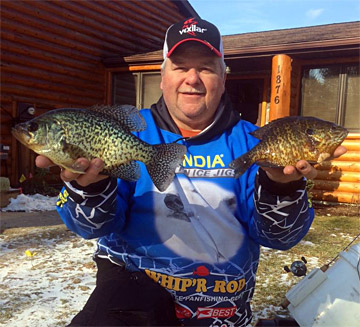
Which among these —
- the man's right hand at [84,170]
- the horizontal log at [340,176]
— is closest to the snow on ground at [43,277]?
the man's right hand at [84,170]

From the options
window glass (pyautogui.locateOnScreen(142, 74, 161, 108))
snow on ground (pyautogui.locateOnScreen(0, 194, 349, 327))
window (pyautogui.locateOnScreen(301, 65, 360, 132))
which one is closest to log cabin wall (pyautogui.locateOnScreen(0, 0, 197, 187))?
window glass (pyautogui.locateOnScreen(142, 74, 161, 108))

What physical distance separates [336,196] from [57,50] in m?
8.09

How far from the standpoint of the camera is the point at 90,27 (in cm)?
1058

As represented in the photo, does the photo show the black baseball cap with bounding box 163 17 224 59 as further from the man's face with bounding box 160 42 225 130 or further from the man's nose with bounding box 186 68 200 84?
the man's nose with bounding box 186 68 200 84

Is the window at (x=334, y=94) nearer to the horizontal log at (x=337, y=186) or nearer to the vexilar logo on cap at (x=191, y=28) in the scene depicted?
the horizontal log at (x=337, y=186)

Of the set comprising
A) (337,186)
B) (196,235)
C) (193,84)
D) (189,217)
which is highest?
(193,84)

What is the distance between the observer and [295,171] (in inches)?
67.8

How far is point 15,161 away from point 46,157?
796 centimetres

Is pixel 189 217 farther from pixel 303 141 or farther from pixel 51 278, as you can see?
pixel 51 278

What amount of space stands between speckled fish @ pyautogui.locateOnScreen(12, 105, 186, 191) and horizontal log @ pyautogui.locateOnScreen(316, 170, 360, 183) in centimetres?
723

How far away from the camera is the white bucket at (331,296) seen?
2.70 meters

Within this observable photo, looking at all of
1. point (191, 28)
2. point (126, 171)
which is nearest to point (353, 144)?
point (191, 28)

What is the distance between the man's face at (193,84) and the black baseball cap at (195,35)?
0.03 metres

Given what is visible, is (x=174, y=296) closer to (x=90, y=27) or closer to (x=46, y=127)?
(x=46, y=127)
